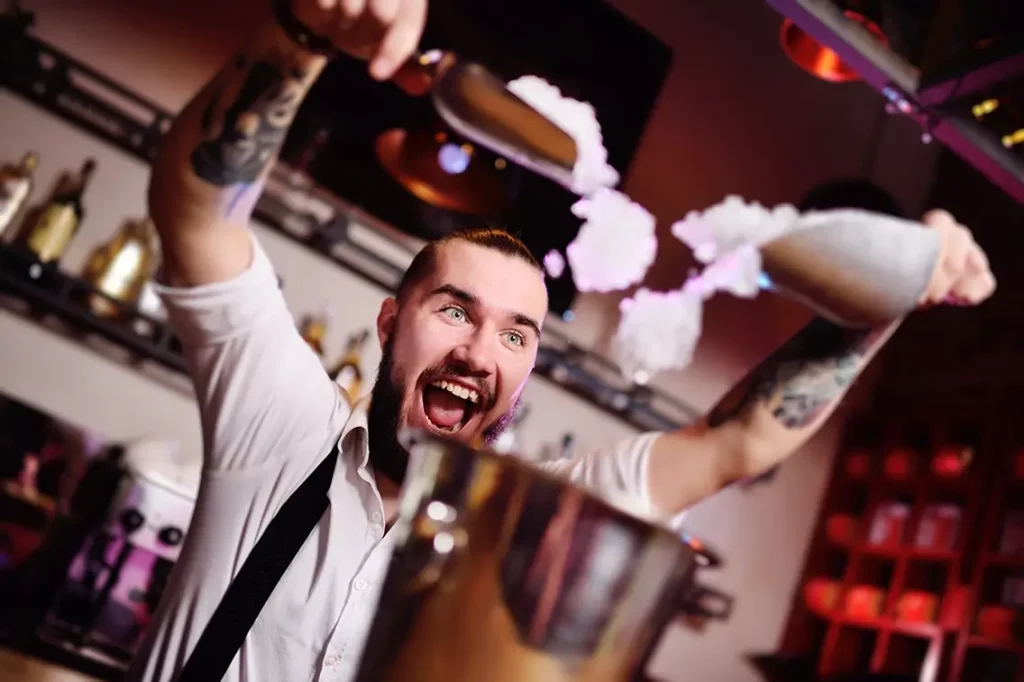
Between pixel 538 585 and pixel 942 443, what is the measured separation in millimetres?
3192

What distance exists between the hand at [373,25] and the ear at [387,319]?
0.35 m

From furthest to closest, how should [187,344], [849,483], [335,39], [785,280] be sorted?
[849,483], [187,344], [785,280], [335,39]

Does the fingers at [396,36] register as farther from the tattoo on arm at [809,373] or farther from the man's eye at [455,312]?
the tattoo on arm at [809,373]

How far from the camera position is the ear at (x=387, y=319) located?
0.78 meters

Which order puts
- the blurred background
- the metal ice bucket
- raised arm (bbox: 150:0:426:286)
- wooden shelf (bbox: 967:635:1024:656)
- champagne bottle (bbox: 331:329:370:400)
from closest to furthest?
1. the metal ice bucket
2. raised arm (bbox: 150:0:426:286)
3. the blurred background
4. champagne bottle (bbox: 331:329:370:400)
5. wooden shelf (bbox: 967:635:1024:656)

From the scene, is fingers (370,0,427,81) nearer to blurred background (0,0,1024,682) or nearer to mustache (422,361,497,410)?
mustache (422,361,497,410)

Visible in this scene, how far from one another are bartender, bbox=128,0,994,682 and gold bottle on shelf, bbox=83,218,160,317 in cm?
137

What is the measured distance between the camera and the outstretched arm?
0.76 m

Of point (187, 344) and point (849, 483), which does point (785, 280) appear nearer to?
point (187, 344)

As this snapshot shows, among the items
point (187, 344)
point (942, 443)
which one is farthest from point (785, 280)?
point (942, 443)

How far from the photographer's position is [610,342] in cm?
281

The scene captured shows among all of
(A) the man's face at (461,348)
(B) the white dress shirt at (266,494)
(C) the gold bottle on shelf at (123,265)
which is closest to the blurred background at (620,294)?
(C) the gold bottle on shelf at (123,265)

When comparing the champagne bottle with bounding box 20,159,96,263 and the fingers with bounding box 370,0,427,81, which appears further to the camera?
the champagne bottle with bounding box 20,159,96,263

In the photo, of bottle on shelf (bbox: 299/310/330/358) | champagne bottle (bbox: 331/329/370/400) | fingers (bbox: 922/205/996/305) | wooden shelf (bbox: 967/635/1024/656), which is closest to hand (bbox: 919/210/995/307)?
fingers (bbox: 922/205/996/305)
